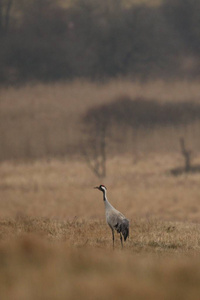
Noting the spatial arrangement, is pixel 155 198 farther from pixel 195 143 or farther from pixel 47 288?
pixel 47 288

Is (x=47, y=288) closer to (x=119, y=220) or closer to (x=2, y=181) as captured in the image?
(x=119, y=220)

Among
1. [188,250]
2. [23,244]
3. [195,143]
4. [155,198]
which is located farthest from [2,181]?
[23,244]

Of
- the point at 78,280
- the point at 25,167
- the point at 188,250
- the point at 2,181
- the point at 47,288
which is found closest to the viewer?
the point at 47,288

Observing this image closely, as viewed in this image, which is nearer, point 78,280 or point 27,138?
point 78,280

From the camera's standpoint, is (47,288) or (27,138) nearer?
(47,288)

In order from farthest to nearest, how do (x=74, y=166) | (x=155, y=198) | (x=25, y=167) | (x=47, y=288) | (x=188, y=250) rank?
1. (x=74, y=166)
2. (x=25, y=167)
3. (x=155, y=198)
4. (x=188, y=250)
5. (x=47, y=288)

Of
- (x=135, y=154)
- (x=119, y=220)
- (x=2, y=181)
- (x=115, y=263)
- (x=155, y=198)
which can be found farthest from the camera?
(x=135, y=154)

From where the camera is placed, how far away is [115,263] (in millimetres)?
9477

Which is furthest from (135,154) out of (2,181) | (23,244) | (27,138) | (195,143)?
(23,244)

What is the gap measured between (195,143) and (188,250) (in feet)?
215

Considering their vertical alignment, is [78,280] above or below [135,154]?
below

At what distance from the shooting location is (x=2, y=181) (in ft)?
184

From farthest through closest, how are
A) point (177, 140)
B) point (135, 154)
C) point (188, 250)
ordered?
point (177, 140), point (135, 154), point (188, 250)

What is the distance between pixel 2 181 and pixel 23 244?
46824 mm
